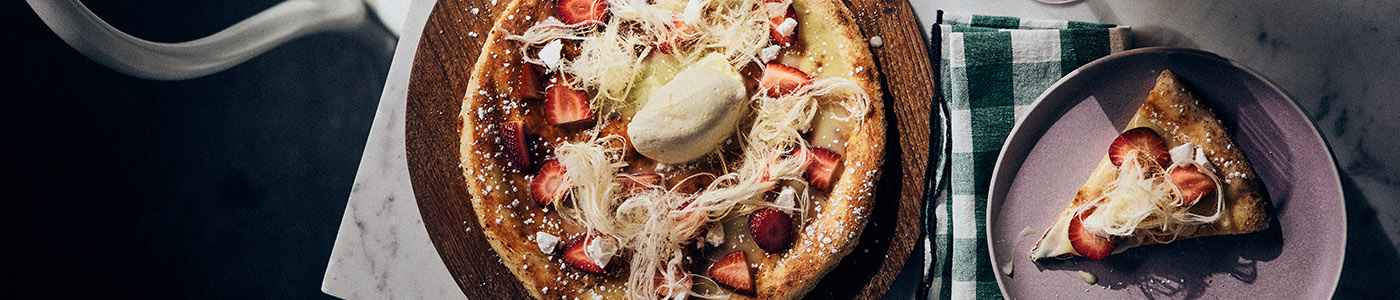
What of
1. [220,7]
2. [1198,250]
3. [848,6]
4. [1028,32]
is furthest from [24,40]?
[1198,250]

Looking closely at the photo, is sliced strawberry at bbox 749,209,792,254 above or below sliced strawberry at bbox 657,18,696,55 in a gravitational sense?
below

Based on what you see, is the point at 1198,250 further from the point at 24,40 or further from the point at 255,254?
the point at 24,40

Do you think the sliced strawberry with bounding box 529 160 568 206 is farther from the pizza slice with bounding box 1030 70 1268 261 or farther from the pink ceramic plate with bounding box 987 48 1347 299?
the pizza slice with bounding box 1030 70 1268 261

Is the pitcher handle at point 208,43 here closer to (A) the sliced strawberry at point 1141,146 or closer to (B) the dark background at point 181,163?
(B) the dark background at point 181,163

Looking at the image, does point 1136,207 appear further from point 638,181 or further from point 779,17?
point 638,181

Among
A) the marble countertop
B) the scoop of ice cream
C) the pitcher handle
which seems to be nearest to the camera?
the scoop of ice cream

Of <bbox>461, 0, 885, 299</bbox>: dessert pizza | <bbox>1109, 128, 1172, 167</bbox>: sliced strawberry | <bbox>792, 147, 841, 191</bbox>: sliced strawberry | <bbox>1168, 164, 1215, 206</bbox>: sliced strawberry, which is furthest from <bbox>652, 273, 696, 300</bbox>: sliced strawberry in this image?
<bbox>1168, 164, 1215, 206</bbox>: sliced strawberry

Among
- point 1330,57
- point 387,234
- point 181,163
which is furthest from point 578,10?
point 1330,57

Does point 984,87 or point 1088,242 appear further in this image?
point 984,87
